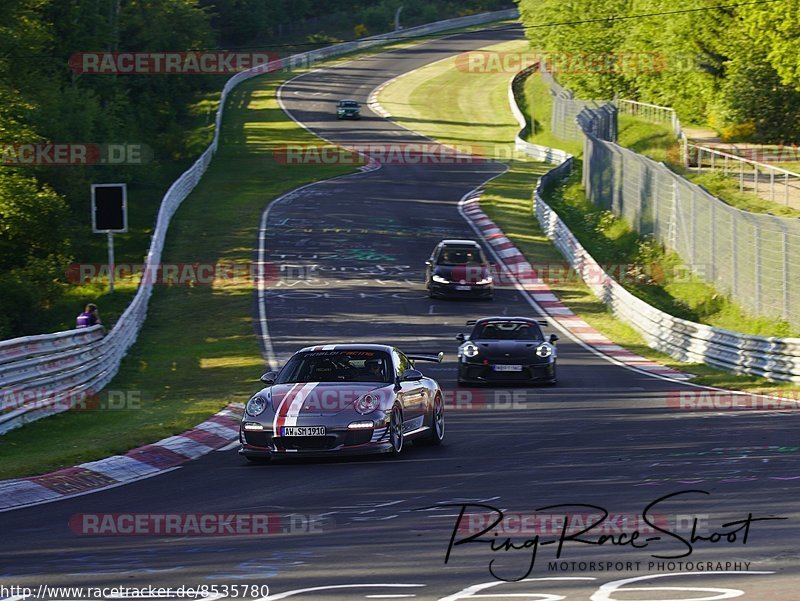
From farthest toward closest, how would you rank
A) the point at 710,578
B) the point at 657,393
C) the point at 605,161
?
1. the point at 605,161
2. the point at 657,393
3. the point at 710,578

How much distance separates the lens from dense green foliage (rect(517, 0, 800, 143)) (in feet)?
171

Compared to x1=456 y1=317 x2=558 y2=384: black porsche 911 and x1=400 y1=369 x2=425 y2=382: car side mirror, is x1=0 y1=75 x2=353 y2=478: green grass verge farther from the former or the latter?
x1=456 y1=317 x2=558 y2=384: black porsche 911

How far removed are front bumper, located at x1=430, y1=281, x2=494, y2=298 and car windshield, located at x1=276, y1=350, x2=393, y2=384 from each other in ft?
67.6

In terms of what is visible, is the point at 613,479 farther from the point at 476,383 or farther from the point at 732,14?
the point at 732,14

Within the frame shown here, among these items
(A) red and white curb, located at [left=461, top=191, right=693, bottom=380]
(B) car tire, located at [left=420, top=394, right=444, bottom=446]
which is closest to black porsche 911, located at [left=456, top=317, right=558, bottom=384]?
(A) red and white curb, located at [left=461, top=191, right=693, bottom=380]

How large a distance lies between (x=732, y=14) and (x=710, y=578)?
180ft

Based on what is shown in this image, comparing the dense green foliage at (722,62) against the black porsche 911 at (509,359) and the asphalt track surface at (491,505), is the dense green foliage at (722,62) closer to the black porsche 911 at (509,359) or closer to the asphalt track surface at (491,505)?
the black porsche 911 at (509,359)

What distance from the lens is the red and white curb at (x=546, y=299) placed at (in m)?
27.5

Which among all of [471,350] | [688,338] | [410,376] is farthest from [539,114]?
[410,376]

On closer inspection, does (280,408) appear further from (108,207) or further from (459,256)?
(459,256)

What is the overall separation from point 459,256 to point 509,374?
1418 centimetres

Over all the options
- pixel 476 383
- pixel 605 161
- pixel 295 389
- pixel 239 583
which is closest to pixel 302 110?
pixel 605 161

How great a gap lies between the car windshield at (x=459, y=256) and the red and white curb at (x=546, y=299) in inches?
78.1

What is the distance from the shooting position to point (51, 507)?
11.7 m
